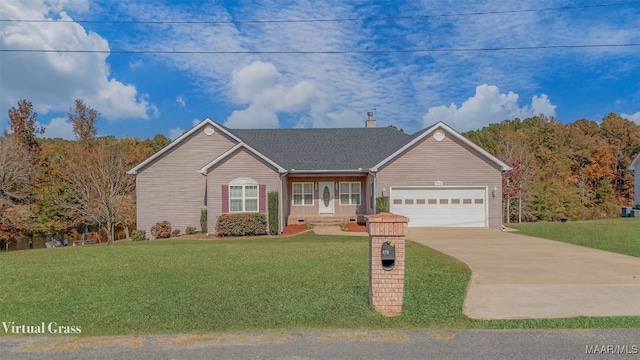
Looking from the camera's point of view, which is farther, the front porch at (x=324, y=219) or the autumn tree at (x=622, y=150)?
the autumn tree at (x=622, y=150)

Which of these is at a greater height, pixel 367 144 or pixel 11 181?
pixel 367 144

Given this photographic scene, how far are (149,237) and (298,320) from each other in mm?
18445

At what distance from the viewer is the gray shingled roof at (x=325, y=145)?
2275 centimetres

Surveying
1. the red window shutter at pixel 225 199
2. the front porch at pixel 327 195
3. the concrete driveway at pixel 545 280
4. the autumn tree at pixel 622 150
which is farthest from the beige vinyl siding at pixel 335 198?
the autumn tree at pixel 622 150

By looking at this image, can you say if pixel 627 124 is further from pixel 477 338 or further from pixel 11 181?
pixel 11 181

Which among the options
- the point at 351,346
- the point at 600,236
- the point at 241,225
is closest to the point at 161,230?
the point at 241,225

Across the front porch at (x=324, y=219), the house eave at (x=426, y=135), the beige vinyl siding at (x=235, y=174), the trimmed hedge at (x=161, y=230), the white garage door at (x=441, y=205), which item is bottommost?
the trimmed hedge at (x=161, y=230)

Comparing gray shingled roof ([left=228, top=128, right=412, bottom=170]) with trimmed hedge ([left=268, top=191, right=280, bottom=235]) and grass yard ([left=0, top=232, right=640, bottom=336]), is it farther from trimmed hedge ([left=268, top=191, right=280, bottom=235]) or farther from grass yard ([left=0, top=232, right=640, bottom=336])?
grass yard ([left=0, top=232, right=640, bottom=336])

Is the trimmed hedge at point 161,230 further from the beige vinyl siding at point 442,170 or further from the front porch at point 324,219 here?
the beige vinyl siding at point 442,170

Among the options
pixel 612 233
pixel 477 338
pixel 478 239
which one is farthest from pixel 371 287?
pixel 612 233

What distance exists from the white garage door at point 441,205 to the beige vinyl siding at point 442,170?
1.10 ft

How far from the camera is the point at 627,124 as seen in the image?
4888cm

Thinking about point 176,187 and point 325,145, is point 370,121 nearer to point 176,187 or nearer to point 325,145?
point 325,145

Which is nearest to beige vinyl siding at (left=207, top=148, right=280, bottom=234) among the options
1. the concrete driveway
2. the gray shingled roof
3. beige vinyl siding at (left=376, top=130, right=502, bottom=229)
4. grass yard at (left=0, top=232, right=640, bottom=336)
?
the gray shingled roof
